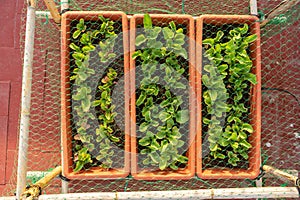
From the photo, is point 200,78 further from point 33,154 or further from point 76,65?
point 33,154

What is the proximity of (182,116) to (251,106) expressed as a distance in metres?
0.32

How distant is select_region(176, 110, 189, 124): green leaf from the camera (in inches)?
62.1

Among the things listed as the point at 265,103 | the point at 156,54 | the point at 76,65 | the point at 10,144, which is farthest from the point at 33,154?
the point at 265,103

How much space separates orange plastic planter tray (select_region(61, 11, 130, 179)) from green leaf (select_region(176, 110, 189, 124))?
0.74 ft

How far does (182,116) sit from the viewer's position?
1.58 metres

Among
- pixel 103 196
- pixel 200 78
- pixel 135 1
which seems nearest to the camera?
pixel 103 196

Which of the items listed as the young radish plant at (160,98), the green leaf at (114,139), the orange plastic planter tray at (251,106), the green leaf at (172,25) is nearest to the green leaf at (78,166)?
the green leaf at (114,139)

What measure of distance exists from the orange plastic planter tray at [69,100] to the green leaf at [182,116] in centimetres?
23

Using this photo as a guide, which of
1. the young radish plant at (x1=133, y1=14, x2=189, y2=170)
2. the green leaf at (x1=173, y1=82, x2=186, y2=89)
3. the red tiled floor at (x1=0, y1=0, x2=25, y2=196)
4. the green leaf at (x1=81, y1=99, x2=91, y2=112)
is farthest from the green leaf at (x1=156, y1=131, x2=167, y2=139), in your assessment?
the red tiled floor at (x1=0, y1=0, x2=25, y2=196)

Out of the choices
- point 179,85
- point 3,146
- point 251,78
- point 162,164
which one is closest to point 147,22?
point 179,85

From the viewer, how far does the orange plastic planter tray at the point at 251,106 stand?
157cm

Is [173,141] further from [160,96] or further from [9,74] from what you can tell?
[9,74]

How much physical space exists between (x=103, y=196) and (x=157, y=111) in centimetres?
44

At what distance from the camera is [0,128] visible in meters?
1.99
